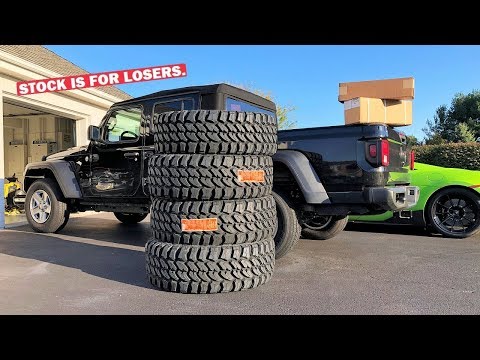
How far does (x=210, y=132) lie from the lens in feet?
11.5

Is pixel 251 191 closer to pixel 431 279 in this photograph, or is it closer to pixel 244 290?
pixel 244 290

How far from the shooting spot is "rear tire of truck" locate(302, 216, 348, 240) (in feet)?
19.7

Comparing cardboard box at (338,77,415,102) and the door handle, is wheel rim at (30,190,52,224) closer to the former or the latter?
the door handle

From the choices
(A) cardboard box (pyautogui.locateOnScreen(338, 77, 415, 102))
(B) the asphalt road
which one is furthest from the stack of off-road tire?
(A) cardboard box (pyautogui.locateOnScreen(338, 77, 415, 102))

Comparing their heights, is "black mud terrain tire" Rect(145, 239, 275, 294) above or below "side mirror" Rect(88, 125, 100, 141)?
below

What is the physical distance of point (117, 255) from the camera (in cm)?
509

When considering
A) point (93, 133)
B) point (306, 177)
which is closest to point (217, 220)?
point (306, 177)

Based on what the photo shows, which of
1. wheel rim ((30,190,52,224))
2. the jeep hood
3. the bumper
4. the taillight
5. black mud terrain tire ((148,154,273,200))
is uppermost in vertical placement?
the jeep hood

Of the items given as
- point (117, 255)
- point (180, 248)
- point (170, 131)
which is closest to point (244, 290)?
point (180, 248)

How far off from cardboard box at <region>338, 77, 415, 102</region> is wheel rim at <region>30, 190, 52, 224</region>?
5108mm

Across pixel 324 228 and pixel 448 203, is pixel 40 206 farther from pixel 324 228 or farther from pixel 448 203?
pixel 448 203
